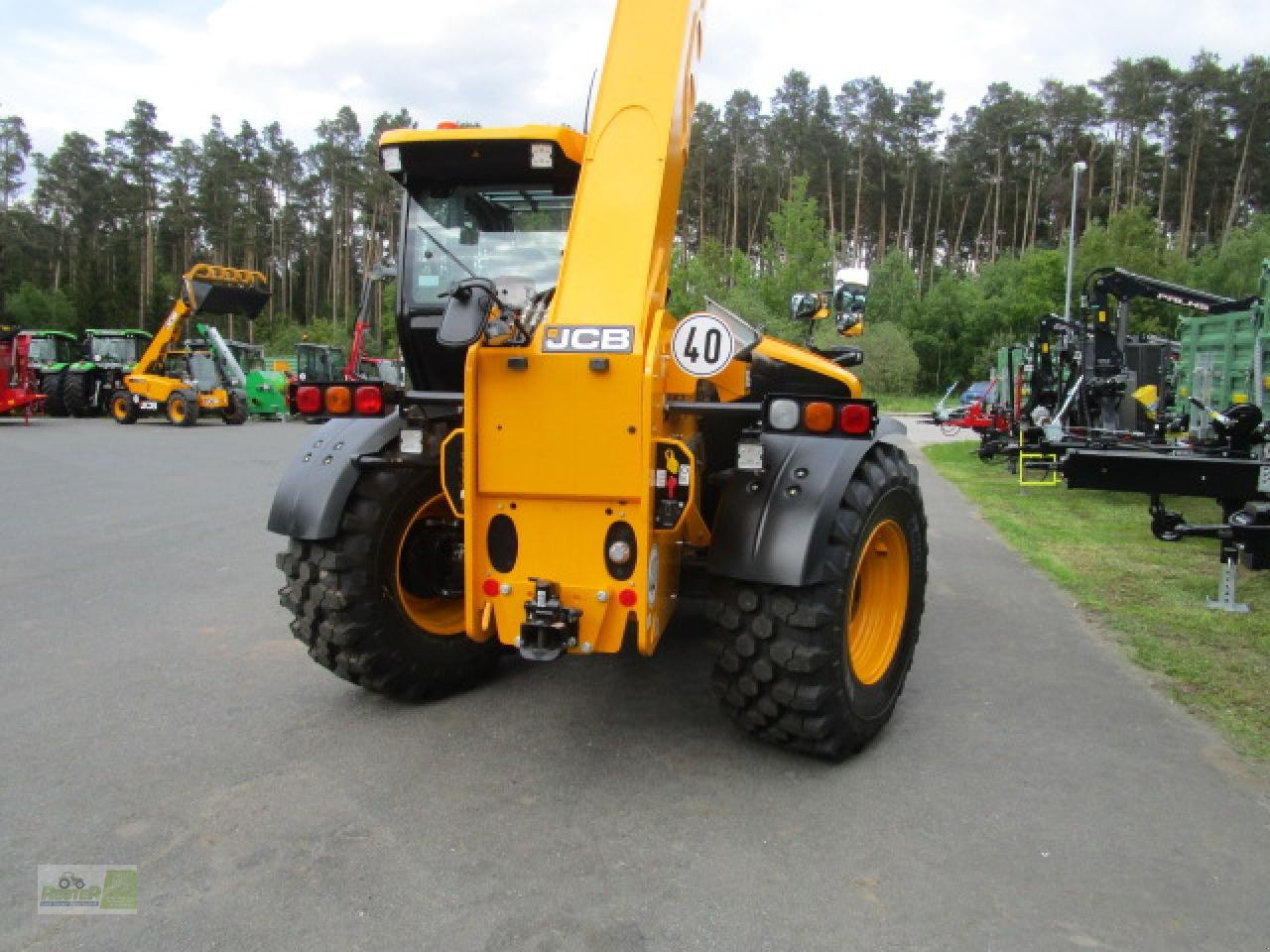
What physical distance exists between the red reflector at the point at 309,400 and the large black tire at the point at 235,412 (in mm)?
22300

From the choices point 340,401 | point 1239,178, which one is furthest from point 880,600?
point 1239,178

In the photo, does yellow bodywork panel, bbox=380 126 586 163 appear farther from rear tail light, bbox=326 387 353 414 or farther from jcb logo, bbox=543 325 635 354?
jcb logo, bbox=543 325 635 354

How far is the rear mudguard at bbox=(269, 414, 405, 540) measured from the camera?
381 cm

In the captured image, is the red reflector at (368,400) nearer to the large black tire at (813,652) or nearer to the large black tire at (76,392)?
the large black tire at (813,652)

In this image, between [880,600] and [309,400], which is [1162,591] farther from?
[309,400]

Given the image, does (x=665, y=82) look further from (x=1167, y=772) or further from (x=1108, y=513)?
(x=1108, y=513)

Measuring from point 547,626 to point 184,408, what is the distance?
2272 cm

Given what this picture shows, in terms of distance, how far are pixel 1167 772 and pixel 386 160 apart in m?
4.47

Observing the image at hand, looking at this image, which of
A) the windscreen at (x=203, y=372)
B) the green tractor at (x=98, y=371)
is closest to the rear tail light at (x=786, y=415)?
the windscreen at (x=203, y=372)

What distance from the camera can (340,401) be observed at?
12.8ft

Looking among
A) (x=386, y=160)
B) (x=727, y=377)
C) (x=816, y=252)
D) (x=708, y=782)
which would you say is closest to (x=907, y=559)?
(x=727, y=377)

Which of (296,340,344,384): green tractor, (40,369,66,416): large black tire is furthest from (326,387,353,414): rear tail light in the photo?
(296,340,344,384): green tractor

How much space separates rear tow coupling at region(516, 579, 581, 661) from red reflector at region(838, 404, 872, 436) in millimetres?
1145

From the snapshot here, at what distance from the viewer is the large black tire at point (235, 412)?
2436cm
